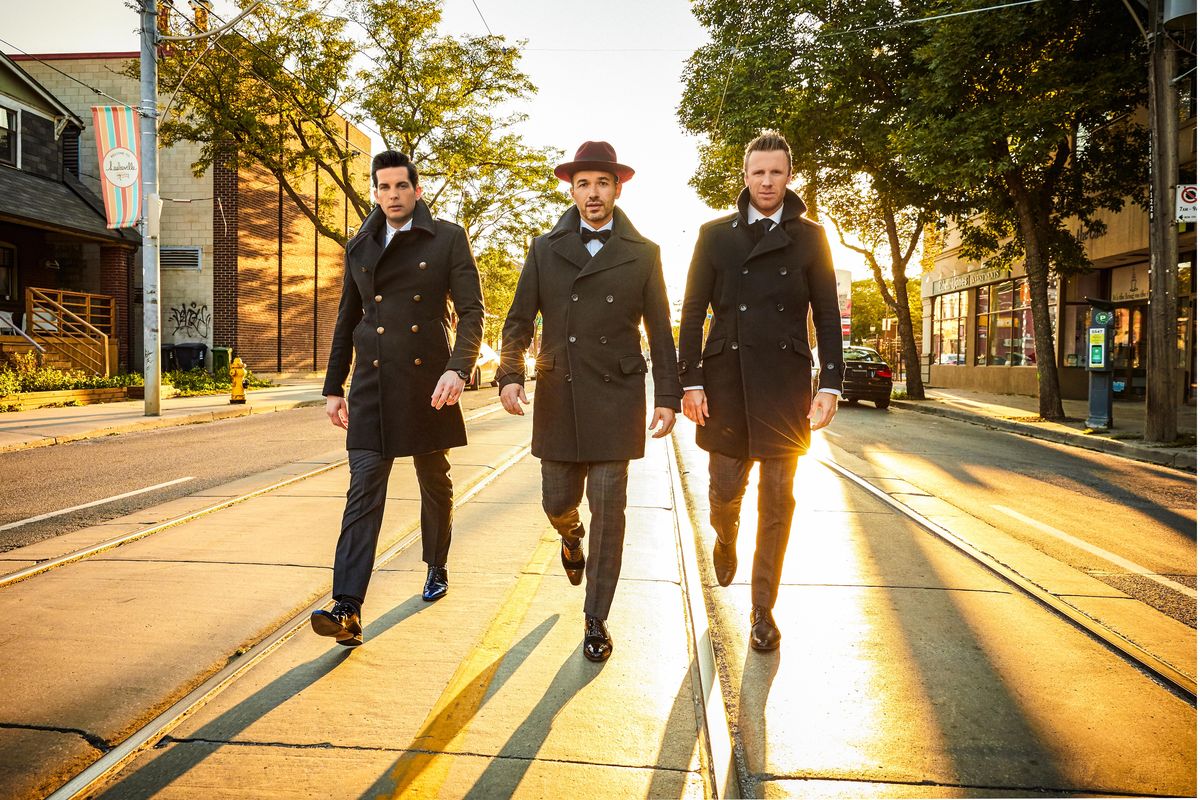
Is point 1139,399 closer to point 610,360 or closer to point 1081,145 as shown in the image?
point 1081,145

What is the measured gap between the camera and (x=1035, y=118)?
14.8 metres

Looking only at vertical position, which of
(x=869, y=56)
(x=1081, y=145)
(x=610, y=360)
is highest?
(x=869, y=56)

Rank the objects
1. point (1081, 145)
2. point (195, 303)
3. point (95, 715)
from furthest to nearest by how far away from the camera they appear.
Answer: point (195, 303)
point (1081, 145)
point (95, 715)

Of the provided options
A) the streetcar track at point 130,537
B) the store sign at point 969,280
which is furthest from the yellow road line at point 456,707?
the store sign at point 969,280

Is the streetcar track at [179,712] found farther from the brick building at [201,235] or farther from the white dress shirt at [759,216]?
the brick building at [201,235]

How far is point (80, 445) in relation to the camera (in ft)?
37.6

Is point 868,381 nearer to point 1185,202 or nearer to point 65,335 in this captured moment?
point 1185,202

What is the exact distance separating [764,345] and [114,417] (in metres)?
14.0

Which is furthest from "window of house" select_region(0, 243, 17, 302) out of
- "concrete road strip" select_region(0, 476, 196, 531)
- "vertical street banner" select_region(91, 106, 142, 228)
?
"concrete road strip" select_region(0, 476, 196, 531)

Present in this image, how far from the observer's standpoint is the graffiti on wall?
93.6 ft

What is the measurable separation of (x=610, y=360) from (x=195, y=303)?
28362mm

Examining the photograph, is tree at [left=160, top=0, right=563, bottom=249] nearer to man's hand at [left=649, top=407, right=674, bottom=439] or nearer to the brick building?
the brick building

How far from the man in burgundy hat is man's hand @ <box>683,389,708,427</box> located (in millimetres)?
118

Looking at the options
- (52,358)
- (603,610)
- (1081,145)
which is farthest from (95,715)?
(1081,145)
